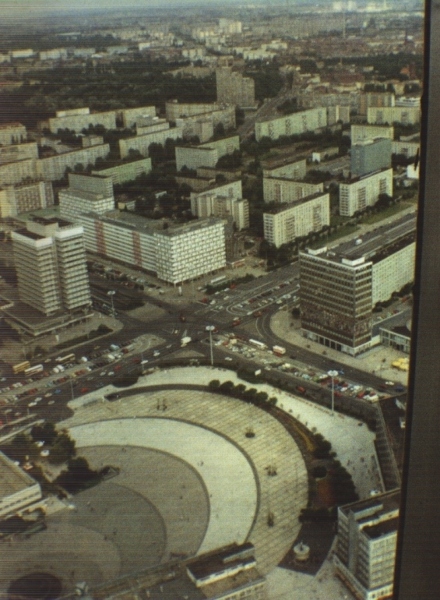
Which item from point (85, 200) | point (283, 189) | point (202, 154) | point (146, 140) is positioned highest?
point (146, 140)

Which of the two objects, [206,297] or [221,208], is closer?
[206,297]

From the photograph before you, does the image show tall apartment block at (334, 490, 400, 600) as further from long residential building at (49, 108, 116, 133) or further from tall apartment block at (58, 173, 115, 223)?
long residential building at (49, 108, 116, 133)

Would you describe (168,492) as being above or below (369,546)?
below

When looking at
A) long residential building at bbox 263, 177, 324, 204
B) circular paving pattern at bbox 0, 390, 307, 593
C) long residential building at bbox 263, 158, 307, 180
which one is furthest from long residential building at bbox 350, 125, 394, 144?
circular paving pattern at bbox 0, 390, 307, 593

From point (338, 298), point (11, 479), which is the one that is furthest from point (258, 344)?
point (11, 479)

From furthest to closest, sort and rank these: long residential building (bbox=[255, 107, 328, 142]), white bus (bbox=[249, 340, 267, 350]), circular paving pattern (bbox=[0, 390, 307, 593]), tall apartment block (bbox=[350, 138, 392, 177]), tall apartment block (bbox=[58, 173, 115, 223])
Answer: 1. long residential building (bbox=[255, 107, 328, 142])
2. tall apartment block (bbox=[350, 138, 392, 177])
3. tall apartment block (bbox=[58, 173, 115, 223])
4. white bus (bbox=[249, 340, 267, 350])
5. circular paving pattern (bbox=[0, 390, 307, 593])

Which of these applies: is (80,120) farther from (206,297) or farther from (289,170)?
(206,297)
